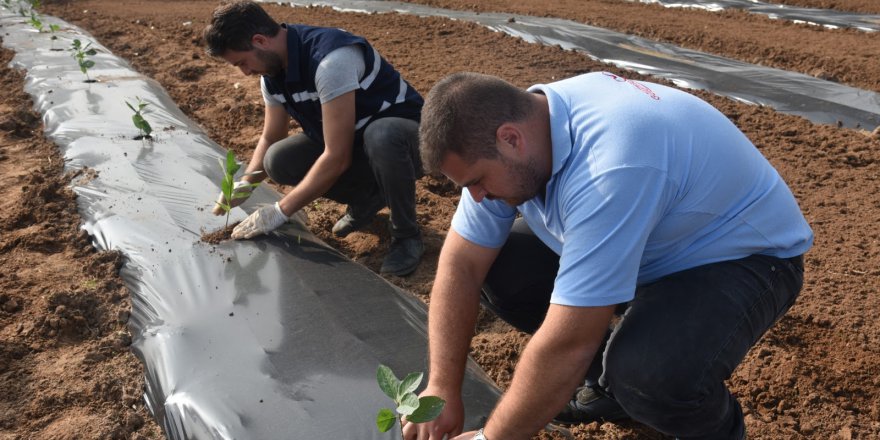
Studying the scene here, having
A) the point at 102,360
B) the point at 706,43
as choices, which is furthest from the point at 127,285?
the point at 706,43

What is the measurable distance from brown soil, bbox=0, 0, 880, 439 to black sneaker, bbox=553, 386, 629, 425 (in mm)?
32

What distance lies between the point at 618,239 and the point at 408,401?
0.57 metres

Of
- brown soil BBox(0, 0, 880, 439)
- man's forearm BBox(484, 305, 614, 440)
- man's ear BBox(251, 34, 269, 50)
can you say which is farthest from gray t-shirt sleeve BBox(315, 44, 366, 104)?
man's forearm BBox(484, 305, 614, 440)

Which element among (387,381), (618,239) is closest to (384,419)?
(387,381)

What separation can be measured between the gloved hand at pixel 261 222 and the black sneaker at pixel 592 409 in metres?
1.22

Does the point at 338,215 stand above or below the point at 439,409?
below

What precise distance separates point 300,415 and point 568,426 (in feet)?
2.67

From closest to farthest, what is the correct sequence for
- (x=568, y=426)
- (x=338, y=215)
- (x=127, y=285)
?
1. (x=568, y=426)
2. (x=127, y=285)
3. (x=338, y=215)

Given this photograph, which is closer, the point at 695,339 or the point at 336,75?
the point at 695,339

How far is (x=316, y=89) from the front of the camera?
110 inches

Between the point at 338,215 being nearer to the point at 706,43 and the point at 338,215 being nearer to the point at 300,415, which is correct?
the point at 300,415

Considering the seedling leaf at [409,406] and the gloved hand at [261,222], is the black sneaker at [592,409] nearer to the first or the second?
the seedling leaf at [409,406]

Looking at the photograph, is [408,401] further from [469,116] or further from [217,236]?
[217,236]

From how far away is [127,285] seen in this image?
2.51 m
